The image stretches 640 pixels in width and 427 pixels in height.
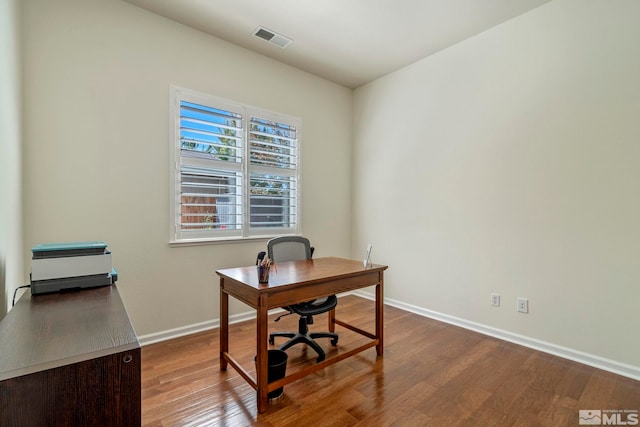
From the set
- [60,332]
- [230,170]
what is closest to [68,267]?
[60,332]

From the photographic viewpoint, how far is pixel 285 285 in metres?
1.94

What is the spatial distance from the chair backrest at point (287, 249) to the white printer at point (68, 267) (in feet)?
4.26

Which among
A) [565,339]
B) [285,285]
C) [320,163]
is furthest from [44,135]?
[565,339]

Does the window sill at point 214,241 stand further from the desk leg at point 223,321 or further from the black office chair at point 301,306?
the desk leg at point 223,321

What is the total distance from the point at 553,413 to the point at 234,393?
6.55ft

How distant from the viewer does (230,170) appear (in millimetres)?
3254

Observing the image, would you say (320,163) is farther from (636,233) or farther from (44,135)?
(636,233)

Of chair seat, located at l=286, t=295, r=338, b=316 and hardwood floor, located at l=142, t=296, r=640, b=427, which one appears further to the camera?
chair seat, located at l=286, t=295, r=338, b=316

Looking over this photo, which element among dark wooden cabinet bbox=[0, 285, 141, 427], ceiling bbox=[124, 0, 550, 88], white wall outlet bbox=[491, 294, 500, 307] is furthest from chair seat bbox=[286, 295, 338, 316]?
ceiling bbox=[124, 0, 550, 88]

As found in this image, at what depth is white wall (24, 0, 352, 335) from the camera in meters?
2.30

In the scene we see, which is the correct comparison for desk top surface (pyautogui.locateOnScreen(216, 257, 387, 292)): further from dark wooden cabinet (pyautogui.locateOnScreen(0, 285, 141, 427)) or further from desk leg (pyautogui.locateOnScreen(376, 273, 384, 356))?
dark wooden cabinet (pyautogui.locateOnScreen(0, 285, 141, 427))

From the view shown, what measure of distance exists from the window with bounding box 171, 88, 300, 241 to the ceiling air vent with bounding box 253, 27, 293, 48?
717mm

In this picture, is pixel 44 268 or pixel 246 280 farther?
pixel 246 280

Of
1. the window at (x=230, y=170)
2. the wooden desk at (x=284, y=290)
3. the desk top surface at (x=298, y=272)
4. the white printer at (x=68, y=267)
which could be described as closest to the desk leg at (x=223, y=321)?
the wooden desk at (x=284, y=290)
